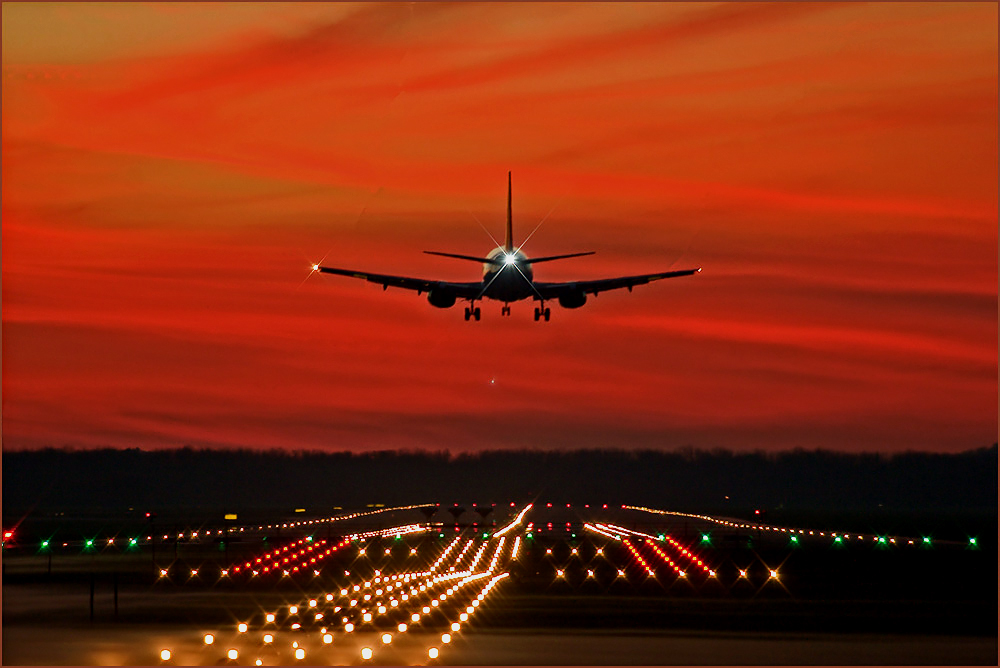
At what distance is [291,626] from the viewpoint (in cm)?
5356

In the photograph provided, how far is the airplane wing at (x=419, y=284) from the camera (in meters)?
100

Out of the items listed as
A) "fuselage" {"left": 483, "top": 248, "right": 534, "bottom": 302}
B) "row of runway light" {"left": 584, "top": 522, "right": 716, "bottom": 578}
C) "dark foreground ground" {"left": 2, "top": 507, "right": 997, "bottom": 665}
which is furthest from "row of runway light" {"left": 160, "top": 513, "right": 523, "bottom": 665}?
"fuselage" {"left": 483, "top": 248, "right": 534, "bottom": 302}

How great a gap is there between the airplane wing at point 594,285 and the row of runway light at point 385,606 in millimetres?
23017

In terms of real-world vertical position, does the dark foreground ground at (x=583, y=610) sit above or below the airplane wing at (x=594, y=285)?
below

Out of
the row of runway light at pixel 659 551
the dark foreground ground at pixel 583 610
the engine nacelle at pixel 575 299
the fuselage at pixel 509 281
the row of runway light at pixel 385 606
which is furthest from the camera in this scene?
the engine nacelle at pixel 575 299

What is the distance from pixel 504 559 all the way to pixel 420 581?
21496 millimetres

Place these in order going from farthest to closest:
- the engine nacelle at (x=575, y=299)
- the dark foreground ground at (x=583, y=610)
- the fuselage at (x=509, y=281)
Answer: the engine nacelle at (x=575, y=299) < the fuselage at (x=509, y=281) < the dark foreground ground at (x=583, y=610)

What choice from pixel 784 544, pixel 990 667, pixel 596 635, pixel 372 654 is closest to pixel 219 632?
pixel 372 654

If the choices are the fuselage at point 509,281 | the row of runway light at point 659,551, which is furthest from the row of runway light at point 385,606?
the fuselage at point 509,281

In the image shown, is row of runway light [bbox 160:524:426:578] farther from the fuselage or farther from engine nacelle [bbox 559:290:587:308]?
engine nacelle [bbox 559:290:587:308]

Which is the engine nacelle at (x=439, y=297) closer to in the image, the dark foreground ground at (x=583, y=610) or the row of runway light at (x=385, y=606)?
the dark foreground ground at (x=583, y=610)

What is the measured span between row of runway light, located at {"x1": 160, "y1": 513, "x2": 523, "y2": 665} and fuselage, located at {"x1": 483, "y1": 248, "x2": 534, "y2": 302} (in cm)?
2177

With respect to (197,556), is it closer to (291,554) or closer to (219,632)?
(291,554)

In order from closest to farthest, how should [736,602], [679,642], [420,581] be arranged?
[679,642], [736,602], [420,581]
